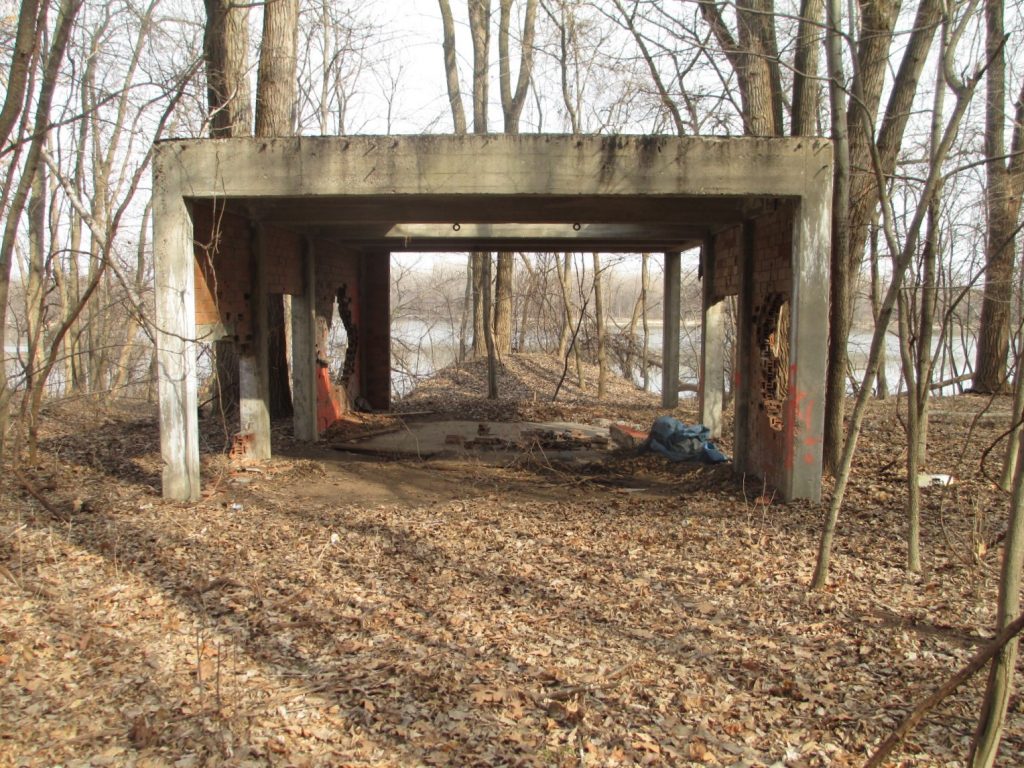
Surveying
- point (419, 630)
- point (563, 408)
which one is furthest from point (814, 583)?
point (563, 408)

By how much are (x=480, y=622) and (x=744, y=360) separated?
518cm

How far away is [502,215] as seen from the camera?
9766 millimetres

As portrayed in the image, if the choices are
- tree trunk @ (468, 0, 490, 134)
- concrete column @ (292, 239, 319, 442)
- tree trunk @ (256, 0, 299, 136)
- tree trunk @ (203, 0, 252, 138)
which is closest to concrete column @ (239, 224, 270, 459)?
concrete column @ (292, 239, 319, 442)

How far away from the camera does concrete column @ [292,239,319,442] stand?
11.5 m

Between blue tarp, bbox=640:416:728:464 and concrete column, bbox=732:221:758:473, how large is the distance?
0.88 metres

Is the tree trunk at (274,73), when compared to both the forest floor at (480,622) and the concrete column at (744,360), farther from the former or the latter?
the concrete column at (744,360)

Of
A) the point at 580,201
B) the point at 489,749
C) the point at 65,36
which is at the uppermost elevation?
the point at 65,36

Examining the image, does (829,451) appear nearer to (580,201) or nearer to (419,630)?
(580,201)

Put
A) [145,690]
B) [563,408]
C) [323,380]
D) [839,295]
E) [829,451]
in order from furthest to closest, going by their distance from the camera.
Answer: [563,408]
[323,380]
[829,451]
[839,295]
[145,690]

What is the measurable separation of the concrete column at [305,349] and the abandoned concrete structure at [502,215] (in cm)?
66

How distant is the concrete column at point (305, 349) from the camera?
11539 mm

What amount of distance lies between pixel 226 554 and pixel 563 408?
366 inches

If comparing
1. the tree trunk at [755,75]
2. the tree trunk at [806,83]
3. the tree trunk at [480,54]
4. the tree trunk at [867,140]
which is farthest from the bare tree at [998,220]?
the tree trunk at [480,54]

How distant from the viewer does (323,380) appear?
12.6 meters
